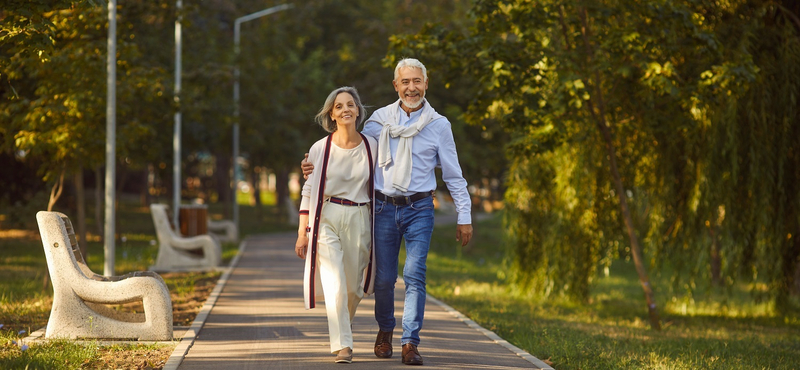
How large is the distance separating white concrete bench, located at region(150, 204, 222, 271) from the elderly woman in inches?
406

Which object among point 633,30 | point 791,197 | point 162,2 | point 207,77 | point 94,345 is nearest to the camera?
point 94,345

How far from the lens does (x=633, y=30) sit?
10.4 meters

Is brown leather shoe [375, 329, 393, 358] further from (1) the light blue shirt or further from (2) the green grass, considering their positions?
(2) the green grass

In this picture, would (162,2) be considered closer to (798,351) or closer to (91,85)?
(91,85)

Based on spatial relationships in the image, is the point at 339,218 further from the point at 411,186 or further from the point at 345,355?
the point at 345,355

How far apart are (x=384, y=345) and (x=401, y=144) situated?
151 cm

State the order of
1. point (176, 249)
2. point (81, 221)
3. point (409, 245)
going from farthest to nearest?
point (176, 249)
point (81, 221)
point (409, 245)

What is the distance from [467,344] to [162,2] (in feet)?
33.7

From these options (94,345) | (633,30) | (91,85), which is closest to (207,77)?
(91,85)

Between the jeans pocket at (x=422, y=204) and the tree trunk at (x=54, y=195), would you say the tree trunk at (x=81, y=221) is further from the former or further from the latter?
the jeans pocket at (x=422, y=204)

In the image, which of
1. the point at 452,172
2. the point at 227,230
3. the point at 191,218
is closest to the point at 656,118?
the point at 452,172

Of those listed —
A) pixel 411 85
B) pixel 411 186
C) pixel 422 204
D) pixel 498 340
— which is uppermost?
pixel 411 85

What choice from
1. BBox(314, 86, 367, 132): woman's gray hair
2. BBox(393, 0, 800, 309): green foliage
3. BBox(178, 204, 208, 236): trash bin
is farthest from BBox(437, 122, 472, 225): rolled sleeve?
BBox(178, 204, 208, 236): trash bin

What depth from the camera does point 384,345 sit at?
6.62 meters
